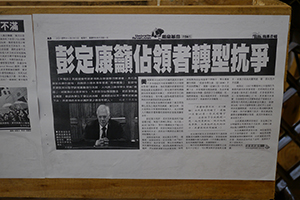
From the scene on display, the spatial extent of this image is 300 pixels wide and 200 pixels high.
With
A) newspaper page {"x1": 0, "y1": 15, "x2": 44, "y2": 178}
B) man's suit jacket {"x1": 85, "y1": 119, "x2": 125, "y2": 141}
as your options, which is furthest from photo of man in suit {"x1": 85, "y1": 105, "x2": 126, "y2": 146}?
newspaper page {"x1": 0, "y1": 15, "x2": 44, "y2": 178}

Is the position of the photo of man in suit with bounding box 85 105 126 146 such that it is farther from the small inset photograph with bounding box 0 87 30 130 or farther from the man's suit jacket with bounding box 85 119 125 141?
the small inset photograph with bounding box 0 87 30 130

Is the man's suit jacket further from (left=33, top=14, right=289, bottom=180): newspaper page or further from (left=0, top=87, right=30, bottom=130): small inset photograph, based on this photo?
(left=0, top=87, right=30, bottom=130): small inset photograph

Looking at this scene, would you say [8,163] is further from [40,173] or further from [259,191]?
[259,191]

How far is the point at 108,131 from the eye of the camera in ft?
2.90

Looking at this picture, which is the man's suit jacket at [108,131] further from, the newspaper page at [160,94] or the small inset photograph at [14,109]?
the small inset photograph at [14,109]

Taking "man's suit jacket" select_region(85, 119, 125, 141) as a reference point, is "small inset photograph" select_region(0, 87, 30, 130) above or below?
above

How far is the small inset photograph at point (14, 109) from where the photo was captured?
0.86 metres

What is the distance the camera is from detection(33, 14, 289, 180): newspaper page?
0.82 metres

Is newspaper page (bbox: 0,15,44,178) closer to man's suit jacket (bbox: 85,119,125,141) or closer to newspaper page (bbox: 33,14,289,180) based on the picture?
newspaper page (bbox: 33,14,289,180)

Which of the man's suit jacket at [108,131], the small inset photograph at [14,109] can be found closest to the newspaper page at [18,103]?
the small inset photograph at [14,109]

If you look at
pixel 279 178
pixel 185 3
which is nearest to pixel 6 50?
pixel 185 3

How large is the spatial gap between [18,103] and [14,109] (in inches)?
0.9

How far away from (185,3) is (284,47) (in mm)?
311

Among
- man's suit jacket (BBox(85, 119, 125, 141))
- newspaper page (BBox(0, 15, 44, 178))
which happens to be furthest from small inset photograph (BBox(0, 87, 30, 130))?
man's suit jacket (BBox(85, 119, 125, 141))
